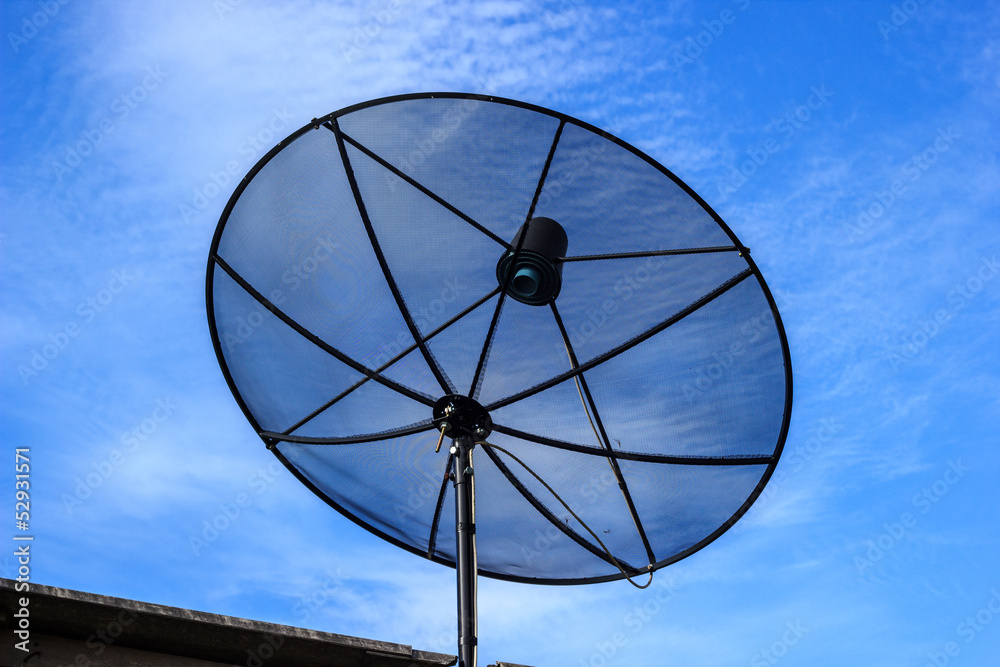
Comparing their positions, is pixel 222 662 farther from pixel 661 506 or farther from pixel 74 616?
pixel 661 506

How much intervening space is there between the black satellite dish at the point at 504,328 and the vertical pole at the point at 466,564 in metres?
0.56

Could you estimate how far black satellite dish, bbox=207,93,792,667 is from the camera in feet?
20.5

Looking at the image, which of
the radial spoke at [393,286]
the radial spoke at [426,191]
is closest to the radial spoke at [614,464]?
the radial spoke at [426,191]

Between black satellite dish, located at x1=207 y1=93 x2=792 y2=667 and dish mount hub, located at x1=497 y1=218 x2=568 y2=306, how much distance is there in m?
0.02

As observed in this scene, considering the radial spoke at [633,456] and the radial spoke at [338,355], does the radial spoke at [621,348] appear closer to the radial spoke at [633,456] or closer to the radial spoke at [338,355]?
the radial spoke at [633,456]

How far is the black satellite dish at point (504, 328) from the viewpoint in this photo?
6250mm

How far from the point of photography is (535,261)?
629cm

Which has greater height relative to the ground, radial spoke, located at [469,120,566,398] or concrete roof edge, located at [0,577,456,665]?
radial spoke, located at [469,120,566,398]

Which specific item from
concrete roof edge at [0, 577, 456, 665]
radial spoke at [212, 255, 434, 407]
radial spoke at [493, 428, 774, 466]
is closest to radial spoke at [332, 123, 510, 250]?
radial spoke at [212, 255, 434, 407]

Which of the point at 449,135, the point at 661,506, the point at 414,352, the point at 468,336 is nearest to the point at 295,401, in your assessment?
the point at 414,352

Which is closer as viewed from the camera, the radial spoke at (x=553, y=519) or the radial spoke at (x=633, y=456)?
the radial spoke at (x=633, y=456)

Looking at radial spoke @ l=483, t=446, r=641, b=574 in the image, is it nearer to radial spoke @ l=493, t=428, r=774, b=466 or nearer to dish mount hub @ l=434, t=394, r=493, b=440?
radial spoke @ l=493, t=428, r=774, b=466

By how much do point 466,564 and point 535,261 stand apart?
2228 mm

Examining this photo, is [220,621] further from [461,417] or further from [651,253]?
[651,253]
